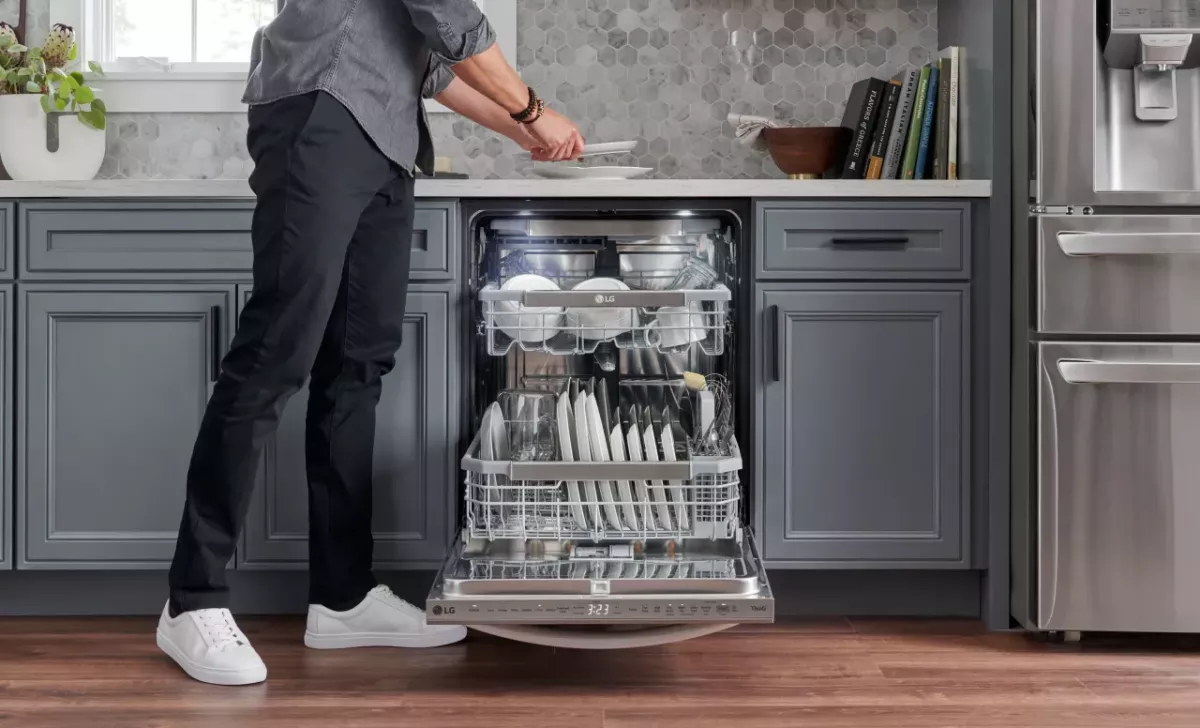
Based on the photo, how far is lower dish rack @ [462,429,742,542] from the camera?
171 centimetres

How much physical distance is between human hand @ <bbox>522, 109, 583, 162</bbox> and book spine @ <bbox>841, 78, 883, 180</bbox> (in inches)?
26.3

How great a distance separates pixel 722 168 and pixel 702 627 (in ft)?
4.26

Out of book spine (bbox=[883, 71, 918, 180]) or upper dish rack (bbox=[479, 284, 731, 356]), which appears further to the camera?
book spine (bbox=[883, 71, 918, 180])

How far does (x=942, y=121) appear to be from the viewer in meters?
2.25

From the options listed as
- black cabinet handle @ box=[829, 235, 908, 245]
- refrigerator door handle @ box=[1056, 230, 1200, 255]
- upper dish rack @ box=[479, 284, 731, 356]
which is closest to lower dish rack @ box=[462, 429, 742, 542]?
upper dish rack @ box=[479, 284, 731, 356]

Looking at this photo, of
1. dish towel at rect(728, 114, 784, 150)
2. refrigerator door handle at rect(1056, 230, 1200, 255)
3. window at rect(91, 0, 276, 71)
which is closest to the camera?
refrigerator door handle at rect(1056, 230, 1200, 255)

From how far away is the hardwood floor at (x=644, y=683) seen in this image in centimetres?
161

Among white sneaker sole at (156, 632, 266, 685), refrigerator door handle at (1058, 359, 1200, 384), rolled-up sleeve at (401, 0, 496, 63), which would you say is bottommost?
white sneaker sole at (156, 632, 266, 685)

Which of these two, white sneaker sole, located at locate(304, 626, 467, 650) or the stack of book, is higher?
the stack of book

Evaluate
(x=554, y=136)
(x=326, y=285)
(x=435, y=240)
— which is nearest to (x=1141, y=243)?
(x=554, y=136)

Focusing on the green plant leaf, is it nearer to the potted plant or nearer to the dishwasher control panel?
the potted plant

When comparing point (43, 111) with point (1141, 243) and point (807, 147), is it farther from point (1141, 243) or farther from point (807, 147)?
point (1141, 243)

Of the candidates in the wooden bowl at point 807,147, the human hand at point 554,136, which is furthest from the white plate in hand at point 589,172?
the wooden bowl at point 807,147

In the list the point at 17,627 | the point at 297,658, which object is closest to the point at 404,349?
the point at 297,658
